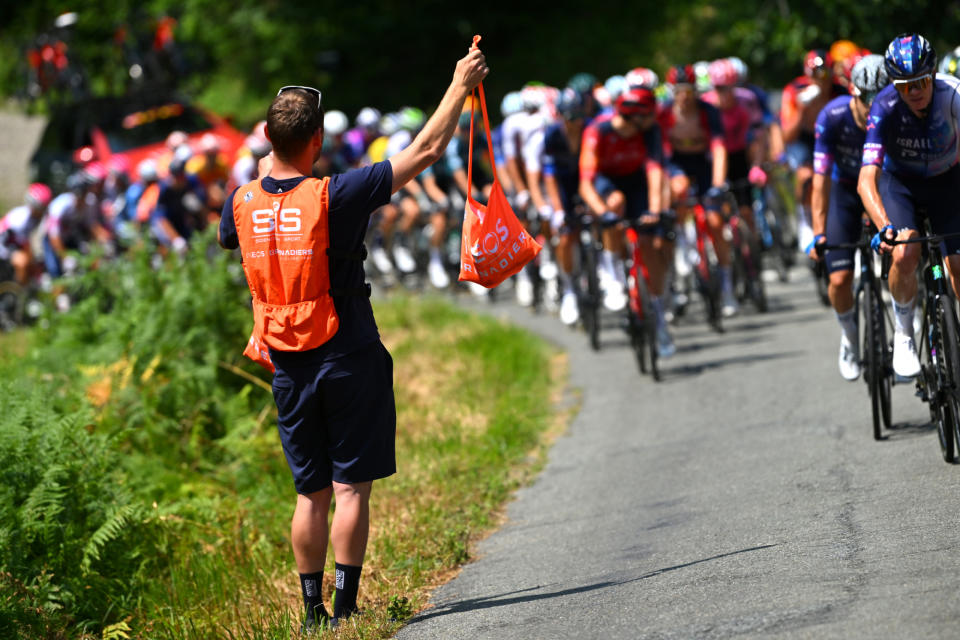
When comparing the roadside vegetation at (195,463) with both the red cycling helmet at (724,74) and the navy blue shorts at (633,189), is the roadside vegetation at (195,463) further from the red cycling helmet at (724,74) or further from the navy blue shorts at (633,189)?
the red cycling helmet at (724,74)

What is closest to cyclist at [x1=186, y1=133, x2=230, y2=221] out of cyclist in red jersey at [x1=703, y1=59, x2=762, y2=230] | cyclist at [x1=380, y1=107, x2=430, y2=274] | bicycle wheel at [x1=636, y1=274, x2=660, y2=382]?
cyclist at [x1=380, y1=107, x2=430, y2=274]

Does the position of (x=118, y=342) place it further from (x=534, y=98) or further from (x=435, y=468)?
(x=534, y=98)

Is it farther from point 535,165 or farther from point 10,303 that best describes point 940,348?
point 10,303

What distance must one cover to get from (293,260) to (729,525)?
103 inches

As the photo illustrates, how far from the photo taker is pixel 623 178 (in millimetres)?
12156

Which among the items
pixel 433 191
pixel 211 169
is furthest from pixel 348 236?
pixel 211 169

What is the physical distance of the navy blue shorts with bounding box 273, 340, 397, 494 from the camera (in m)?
5.63

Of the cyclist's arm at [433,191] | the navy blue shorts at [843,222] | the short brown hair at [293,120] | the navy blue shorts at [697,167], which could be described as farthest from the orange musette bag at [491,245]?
the cyclist's arm at [433,191]

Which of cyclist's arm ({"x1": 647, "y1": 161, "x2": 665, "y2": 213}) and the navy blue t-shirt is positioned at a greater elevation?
cyclist's arm ({"x1": 647, "y1": 161, "x2": 665, "y2": 213})

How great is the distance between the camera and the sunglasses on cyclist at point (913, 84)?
7.07m

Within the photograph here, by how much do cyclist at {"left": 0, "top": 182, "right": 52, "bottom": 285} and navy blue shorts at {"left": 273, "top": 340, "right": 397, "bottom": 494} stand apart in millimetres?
18539

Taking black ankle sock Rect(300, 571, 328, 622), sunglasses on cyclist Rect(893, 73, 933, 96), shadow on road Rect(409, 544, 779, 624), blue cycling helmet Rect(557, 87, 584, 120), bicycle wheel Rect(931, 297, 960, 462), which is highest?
blue cycling helmet Rect(557, 87, 584, 120)

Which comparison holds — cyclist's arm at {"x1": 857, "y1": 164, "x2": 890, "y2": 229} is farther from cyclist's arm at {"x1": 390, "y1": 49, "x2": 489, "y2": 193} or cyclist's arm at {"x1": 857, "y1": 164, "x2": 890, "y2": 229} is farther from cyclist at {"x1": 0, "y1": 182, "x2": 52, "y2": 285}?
cyclist at {"x1": 0, "y1": 182, "x2": 52, "y2": 285}

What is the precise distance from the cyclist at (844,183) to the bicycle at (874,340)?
0.18 meters
